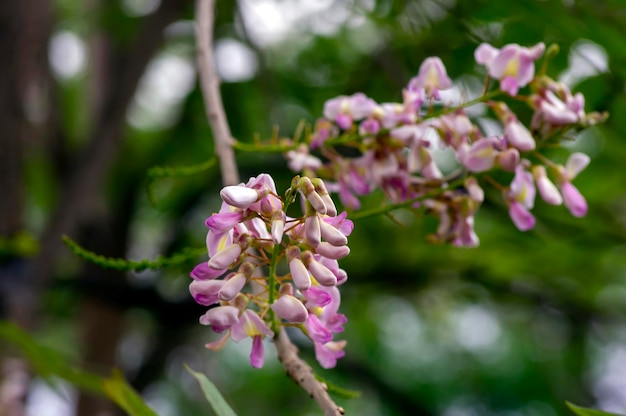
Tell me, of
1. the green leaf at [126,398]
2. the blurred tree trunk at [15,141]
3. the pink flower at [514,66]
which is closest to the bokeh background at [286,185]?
the blurred tree trunk at [15,141]

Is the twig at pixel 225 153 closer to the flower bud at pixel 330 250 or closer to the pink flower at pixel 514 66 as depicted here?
the flower bud at pixel 330 250

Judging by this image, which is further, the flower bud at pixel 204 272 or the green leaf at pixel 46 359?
the green leaf at pixel 46 359

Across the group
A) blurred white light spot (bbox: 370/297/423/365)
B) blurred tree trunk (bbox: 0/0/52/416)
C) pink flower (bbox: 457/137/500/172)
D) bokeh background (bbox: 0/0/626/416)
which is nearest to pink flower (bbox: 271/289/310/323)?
pink flower (bbox: 457/137/500/172)

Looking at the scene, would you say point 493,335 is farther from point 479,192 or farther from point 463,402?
point 479,192

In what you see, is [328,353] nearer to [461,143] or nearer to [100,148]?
[461,143]

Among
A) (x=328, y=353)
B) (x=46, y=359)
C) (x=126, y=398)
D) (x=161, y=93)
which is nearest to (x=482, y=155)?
(x=328, y=353)

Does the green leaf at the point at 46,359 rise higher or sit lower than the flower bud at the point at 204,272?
lower
